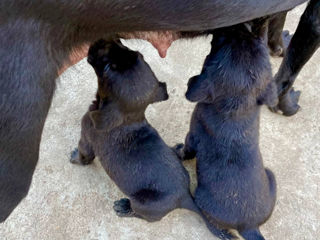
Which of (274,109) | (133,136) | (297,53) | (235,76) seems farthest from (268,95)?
(274,109)

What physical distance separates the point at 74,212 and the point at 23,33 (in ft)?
3.34

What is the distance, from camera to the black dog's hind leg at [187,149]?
158 centimetres

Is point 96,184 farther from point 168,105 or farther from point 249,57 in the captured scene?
point 249,57

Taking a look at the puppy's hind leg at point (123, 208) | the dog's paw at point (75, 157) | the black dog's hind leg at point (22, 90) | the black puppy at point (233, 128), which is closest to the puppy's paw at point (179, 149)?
the black puppy at point (233, 128)

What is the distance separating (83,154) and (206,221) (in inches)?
22.2

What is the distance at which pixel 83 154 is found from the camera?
5.48 ft

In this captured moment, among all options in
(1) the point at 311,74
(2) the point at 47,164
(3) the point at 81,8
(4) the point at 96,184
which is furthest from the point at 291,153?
(3) the point at 81,8

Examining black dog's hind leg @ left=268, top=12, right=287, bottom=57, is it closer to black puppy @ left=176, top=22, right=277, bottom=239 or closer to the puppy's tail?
black puppy @ left=176, top=22, right=277, bottom=239

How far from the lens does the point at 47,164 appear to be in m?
1.77

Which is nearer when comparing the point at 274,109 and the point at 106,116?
the point at 106,116

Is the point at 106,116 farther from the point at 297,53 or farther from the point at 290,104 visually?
the point at 290,104

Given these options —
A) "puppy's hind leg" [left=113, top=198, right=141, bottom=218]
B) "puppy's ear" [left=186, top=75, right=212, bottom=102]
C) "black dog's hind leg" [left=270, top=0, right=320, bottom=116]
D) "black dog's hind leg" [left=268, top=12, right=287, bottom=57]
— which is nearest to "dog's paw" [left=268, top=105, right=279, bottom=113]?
"black dog's hind leg" [left=270, top=0, right=320, bottom=116]

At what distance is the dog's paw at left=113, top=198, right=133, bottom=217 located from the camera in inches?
63.7

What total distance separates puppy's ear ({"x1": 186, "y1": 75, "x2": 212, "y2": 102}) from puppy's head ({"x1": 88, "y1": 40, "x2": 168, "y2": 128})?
125mm
